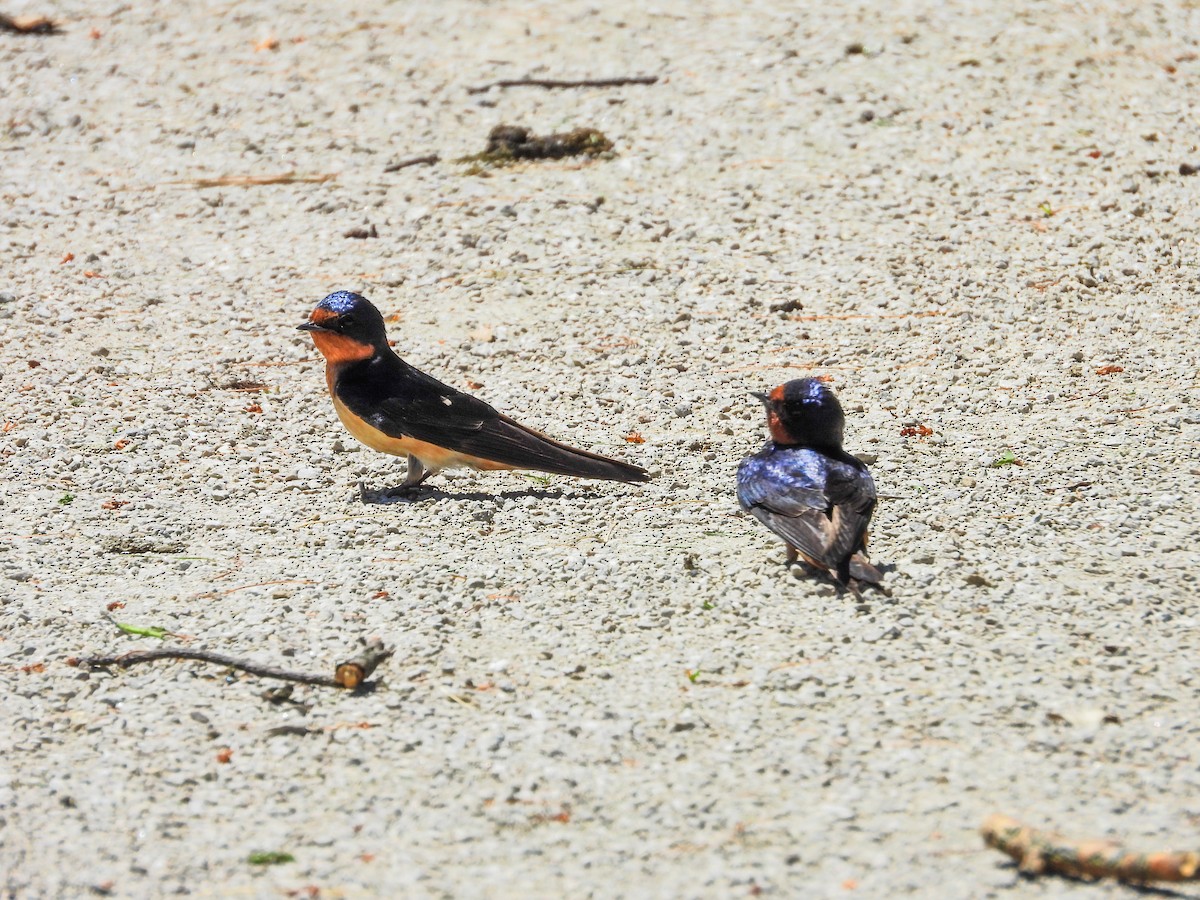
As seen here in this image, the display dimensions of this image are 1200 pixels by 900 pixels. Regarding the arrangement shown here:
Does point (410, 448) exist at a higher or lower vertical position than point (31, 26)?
lower

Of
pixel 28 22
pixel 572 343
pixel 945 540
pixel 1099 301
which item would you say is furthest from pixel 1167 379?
pixel 28 22

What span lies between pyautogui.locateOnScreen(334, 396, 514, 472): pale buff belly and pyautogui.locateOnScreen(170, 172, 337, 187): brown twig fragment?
130 inches

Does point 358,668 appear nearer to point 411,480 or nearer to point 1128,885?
point 411,480

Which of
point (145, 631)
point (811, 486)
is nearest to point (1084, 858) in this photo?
point (811, 486)

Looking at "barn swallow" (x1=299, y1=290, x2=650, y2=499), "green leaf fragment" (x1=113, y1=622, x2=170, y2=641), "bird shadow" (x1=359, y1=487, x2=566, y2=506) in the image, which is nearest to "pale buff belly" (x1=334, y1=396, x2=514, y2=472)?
"barn swallow" (x1=299, y1=290, x2=650, y2=499)

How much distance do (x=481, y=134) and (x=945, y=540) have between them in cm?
528

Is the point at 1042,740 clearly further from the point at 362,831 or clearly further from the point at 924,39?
the point at 924,39

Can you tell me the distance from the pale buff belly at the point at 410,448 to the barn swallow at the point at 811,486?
1.24m

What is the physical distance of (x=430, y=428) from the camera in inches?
236

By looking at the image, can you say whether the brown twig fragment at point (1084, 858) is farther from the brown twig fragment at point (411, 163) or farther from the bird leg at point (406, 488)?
the brown twig fragment at point (411, 163)

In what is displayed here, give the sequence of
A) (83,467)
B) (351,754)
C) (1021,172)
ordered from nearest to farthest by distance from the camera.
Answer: (351,754) → (83,467) → (1021,172)

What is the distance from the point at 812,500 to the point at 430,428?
1821 millimetres

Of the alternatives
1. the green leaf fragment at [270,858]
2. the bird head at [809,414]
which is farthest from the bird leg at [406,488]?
the green leaf fragment at [270,858]

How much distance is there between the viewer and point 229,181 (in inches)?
359
